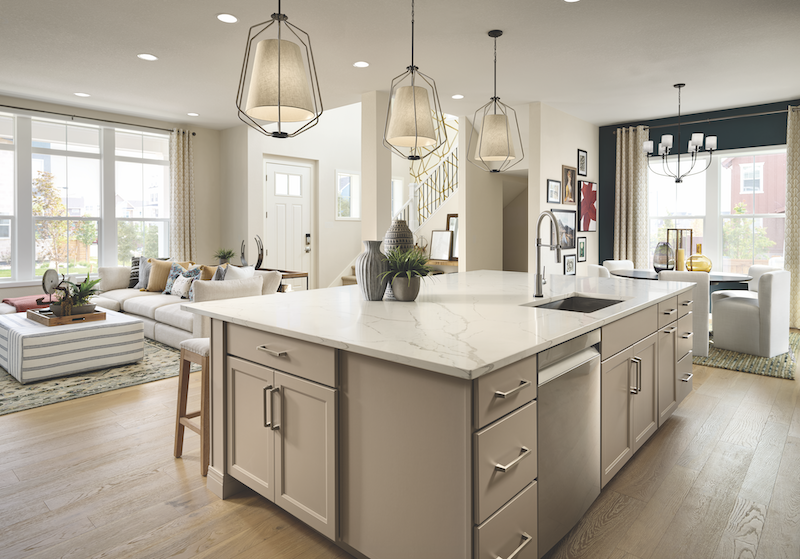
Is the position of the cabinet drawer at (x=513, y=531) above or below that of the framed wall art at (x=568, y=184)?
below

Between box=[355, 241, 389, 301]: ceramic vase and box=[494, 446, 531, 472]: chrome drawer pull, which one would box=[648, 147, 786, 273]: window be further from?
box=[494, 446, 531, 472]: chrome drawer pull

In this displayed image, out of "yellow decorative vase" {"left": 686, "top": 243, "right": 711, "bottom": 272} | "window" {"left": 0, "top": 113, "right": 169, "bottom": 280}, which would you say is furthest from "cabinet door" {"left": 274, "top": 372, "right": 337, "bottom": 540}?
"window" {"left": 0, "top": 113, "right": 169, "bottom": 280}

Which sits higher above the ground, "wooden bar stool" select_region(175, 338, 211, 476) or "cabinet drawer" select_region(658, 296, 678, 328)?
"cabinet drawer" select_region(658, 296, 678, 328)

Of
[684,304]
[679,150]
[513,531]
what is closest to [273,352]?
[513,531]

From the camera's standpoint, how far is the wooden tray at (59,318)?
13.5 ft

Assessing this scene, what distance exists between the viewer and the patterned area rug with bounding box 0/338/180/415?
3399 mm

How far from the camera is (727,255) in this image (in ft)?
22.6

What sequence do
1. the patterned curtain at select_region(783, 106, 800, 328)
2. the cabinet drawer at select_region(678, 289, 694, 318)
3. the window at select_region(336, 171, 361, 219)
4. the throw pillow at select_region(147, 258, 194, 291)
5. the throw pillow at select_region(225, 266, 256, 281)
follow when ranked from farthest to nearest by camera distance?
the window at select_region(336, 171, 361, 219)
the throw pillow at select_region(147, 258, 194, 291)
the patterned curtain at select_region(783, 106, 800, 328)
the throw pillow at select_region(225, 266, 256, 281)
the cabinet drawer at select_region(678, 289, 694, 318)

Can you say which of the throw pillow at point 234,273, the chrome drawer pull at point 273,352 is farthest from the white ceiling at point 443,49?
the chrome drawer pull at point 273,352

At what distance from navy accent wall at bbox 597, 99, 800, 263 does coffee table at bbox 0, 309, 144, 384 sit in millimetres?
6512

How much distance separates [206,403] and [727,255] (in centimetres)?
713

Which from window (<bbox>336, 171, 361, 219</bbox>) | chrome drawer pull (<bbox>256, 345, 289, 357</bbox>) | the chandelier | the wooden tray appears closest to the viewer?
chrome drawer pull (<bbox>256, 345, 289, 357</bbox>)

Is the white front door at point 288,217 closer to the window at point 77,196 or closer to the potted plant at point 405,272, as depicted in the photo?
the window at point 77,196

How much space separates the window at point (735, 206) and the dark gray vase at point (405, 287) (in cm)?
623
